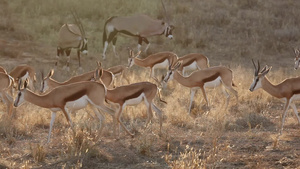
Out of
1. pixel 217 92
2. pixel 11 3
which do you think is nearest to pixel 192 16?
pixel 11 3

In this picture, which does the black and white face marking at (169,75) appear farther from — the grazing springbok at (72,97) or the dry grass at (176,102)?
the grazing springbok at (72,97)

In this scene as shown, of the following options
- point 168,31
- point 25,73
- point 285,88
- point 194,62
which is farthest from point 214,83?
point 168,31

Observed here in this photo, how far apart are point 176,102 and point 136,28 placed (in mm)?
7659

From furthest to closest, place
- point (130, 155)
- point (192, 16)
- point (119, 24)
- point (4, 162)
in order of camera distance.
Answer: point (192, 16) < point (119, 24) < point (130, 155) < point (4, 162)

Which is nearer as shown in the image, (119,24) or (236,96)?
Result: (236,96)

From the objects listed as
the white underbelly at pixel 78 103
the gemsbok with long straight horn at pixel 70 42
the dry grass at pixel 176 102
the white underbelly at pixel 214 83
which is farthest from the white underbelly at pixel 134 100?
the gemsbok with long straight horn at pixel 70 42

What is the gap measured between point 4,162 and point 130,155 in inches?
70.0

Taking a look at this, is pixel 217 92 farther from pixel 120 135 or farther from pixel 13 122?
pixel 13 122

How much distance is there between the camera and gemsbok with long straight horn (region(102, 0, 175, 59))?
712 inches

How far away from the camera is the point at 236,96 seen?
1122 cm

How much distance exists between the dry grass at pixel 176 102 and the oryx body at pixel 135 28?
1.80 feet

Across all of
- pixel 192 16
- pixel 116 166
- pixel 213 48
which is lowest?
pixel 116 166

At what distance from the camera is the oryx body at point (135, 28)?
18.1 meters

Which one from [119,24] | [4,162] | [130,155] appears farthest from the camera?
[119,24]
